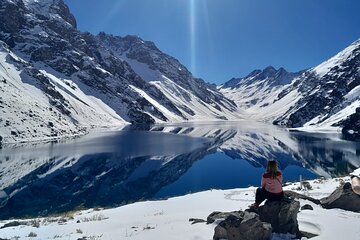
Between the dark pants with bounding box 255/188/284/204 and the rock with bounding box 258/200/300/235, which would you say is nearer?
the rock with bounding box 258/200/300/235

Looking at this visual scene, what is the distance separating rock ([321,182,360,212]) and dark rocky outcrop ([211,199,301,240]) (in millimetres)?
3764

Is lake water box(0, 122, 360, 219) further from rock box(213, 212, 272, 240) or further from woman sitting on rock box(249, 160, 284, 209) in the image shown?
rock box(213, 212, 272, 240)

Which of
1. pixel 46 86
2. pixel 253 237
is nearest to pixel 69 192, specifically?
pixel 253 237

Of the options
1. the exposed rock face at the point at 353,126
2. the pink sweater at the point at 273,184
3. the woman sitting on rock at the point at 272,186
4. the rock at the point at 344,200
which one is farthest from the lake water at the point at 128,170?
the exposed rock face at the point at 353,126

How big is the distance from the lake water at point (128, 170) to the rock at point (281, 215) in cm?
2757

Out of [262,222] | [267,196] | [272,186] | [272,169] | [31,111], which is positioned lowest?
[262,222]

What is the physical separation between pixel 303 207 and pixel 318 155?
72.2 meters

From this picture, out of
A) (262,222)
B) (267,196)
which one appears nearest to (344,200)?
(267,196)

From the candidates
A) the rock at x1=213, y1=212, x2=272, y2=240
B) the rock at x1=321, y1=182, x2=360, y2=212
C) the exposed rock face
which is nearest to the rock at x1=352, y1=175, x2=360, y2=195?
the rock at x1=213, y1=212, x2=272, y2=240

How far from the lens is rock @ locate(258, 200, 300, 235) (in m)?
11.7

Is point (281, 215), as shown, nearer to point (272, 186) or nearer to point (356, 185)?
point (272, 186)

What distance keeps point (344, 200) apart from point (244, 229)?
6250 mm

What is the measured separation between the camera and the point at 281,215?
38.8 feet

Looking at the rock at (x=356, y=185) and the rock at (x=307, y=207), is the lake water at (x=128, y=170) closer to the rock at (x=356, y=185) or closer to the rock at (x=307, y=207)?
the rock at (x=307, y=207)
